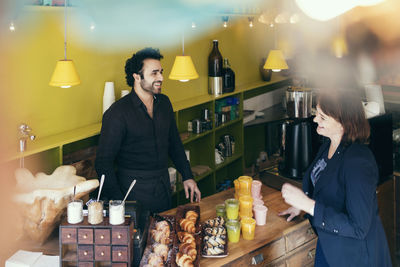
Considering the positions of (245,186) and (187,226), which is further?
(245,186)

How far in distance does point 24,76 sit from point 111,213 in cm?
120

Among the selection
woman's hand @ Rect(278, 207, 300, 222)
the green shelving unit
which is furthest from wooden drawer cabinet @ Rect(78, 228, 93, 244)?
woman's hand @ Rect(278, 207, 300, 222)

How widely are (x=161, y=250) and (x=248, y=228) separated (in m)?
0.41

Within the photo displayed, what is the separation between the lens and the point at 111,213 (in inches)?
61.9

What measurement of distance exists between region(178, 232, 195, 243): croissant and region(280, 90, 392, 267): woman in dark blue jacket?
417mm

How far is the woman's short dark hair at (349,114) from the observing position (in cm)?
168

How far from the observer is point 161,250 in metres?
1.70

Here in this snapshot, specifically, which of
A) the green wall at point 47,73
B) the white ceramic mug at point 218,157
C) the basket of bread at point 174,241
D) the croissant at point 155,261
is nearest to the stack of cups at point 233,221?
the basket of bread at point 174,241

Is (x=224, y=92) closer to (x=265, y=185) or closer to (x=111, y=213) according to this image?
(x=265, y=185)

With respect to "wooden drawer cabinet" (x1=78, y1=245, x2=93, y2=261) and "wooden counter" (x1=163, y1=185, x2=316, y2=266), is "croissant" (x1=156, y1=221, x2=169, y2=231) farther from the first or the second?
"wooden drawer cabinet" (x1=78, y1=245, x2=93, y2=261)

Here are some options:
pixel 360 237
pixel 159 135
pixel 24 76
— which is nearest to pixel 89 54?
pixel 24 76

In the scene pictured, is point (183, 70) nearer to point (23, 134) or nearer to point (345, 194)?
point (23, 134)

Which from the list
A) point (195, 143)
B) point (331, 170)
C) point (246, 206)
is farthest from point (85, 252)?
point (195, 143)

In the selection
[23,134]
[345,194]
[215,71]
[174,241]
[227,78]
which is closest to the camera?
[345,194]
